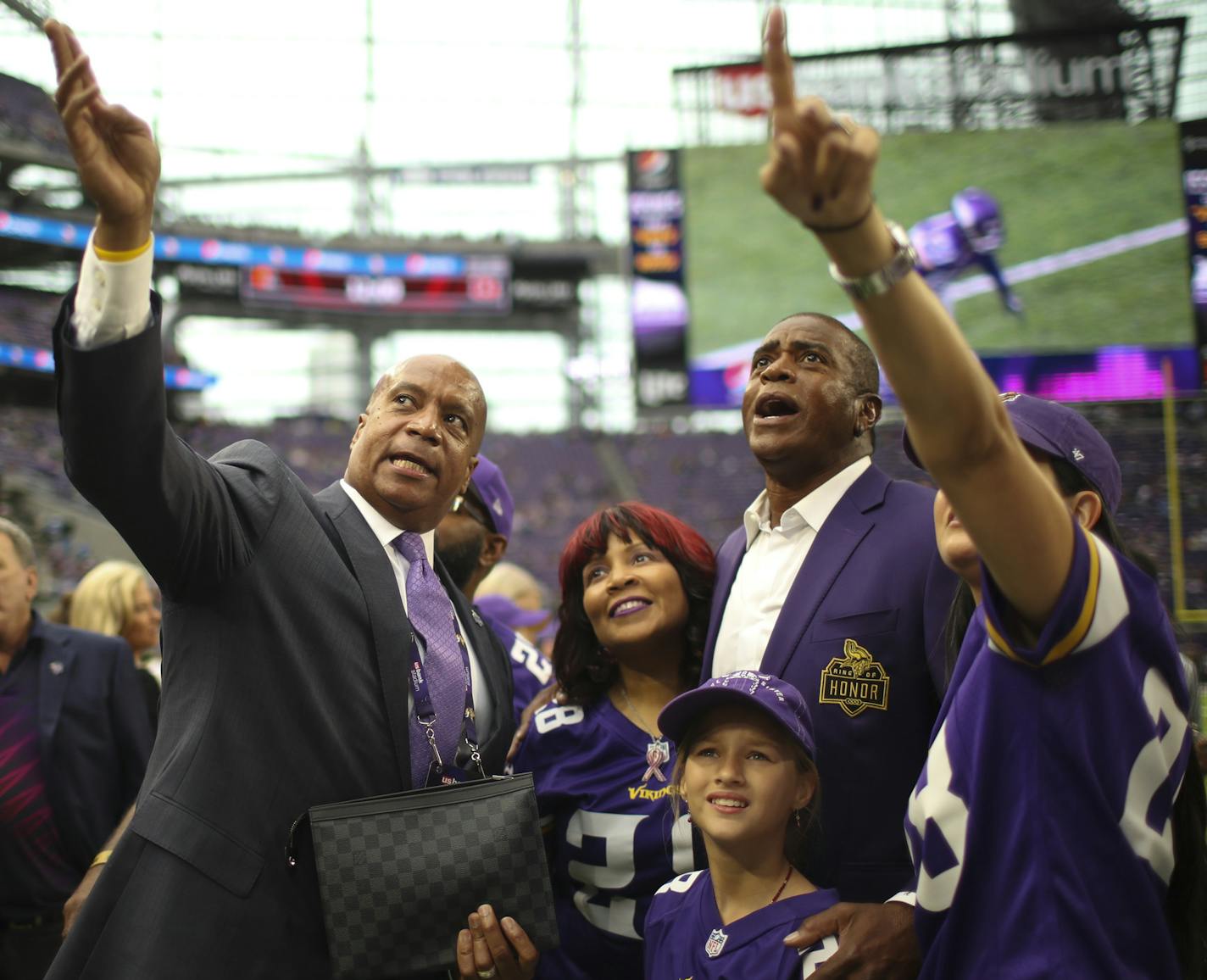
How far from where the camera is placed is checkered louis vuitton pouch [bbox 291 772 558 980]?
1.89 meters

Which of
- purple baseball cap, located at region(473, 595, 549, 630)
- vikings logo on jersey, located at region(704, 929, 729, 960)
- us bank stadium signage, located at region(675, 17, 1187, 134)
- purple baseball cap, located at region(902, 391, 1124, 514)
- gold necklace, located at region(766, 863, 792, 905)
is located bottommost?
vikings logo on jersey, located at region(704, 929, 729, 960)

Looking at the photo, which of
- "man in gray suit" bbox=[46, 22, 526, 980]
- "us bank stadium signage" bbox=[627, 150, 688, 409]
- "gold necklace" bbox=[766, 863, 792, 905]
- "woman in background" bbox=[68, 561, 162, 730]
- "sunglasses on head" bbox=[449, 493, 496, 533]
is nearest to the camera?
"man in gray suit" bbox=[46, 22, 526, 980]

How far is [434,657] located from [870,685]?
89 centimetres

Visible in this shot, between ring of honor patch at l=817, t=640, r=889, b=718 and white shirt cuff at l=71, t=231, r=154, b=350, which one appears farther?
ring of honor patch at l=817, t=640, r=889, b=718

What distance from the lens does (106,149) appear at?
1.52 metres

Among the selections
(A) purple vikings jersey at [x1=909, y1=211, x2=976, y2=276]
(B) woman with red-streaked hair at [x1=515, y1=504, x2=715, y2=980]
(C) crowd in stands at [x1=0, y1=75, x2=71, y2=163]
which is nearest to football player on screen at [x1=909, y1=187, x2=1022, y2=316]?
(A) purple vikings jersey at [x1=909, y1=211, x2=976, y2=276]

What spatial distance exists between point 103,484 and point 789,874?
4.52ft

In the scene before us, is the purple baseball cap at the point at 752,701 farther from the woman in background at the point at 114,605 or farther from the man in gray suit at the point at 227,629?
the woman in background at the point at 114,605

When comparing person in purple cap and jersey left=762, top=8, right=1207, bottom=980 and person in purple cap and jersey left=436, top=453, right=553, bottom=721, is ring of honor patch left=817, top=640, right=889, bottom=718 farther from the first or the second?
person in purple cap and jersey left=436, top=453, right=553, bottom=721

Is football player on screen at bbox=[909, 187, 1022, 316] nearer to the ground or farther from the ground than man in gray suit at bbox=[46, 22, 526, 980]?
farther from the ground

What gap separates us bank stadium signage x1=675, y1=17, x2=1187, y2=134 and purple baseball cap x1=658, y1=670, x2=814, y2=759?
1293 centimetres

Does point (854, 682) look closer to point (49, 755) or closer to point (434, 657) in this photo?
point (434, 657)

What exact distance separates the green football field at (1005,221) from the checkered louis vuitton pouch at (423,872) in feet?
37.7

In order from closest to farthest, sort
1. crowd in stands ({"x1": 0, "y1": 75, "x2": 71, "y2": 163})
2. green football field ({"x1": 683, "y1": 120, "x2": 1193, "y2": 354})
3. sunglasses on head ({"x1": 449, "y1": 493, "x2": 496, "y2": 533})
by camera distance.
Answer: sunglasses on head ({"x1": 449, "y1": 493, "x2": 496, "y2": 533}), green football field ({"x1": 683, "y1": 120, "x2": 1193, "y2": 354}), crowd in stands ({"x1": 0, "y1": 75, "x2": 71, "y2": 163})
